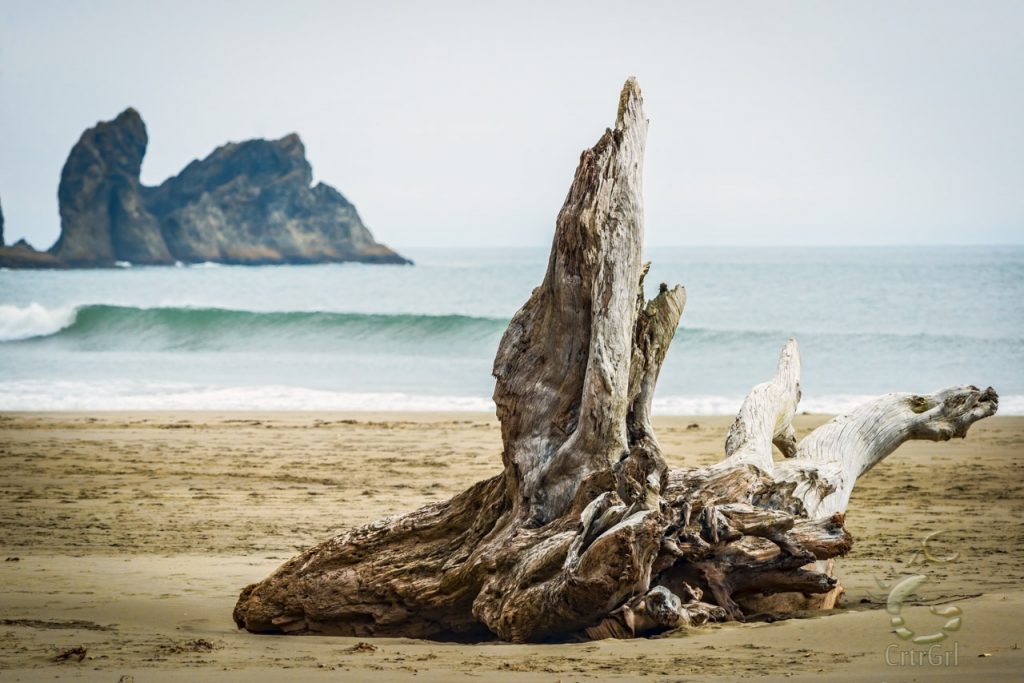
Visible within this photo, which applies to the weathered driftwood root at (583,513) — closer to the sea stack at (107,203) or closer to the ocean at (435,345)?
the ocean at (435,345)

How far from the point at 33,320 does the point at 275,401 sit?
63.1 feet

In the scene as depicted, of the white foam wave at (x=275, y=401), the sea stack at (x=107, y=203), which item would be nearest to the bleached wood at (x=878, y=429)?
the white foam wave at (x=275, y=401)

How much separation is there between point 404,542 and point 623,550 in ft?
5.00

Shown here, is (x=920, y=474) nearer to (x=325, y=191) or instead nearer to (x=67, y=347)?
(x=67, y=347)

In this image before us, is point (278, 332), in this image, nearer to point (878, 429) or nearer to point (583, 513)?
point (878, 429)

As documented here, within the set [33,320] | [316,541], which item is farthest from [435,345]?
[316,541]

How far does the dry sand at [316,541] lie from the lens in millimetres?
4316

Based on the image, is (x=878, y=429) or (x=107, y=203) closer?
(x=878, y=429)

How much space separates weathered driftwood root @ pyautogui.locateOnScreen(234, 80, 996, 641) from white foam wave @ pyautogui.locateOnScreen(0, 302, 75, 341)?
28420 mm

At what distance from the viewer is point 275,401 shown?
16.7 metres

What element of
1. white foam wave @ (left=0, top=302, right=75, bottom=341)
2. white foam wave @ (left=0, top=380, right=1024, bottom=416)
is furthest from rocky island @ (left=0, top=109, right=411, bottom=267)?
white foam wave @ (left=0, top=380, right=1024, bottom=416)

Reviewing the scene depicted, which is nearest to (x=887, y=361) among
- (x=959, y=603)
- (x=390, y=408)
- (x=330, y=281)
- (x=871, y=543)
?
(x=390, y=408)

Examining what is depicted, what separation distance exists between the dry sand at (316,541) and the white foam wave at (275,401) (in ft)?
3.77

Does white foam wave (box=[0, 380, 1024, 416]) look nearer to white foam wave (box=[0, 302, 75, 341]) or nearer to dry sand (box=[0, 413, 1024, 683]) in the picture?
dry sand (box=[0, 413, 1024, 683])
